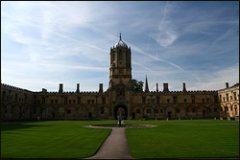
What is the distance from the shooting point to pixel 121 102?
230 feet

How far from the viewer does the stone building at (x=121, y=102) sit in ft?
230

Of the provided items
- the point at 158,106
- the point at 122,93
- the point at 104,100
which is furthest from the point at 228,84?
the point at 104,100

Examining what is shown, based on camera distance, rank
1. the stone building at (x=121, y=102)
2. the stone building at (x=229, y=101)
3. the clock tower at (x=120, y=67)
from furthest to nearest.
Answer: the clock tower at (x=120, y=67) < the stone building at (x=121, y=102) < the stone building at (x=229, y=101)

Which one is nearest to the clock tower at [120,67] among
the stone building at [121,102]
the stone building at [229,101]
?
the stone building at [121,102]

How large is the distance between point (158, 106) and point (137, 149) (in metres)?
57.5

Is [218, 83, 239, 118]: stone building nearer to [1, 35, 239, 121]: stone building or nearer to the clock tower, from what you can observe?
[1, 35, 239, 121]: stone building

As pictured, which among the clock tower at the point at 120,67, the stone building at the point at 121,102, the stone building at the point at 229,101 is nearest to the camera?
the stone building at the point at 229,101

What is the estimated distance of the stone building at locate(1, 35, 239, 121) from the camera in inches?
2758

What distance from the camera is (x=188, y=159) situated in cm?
1177

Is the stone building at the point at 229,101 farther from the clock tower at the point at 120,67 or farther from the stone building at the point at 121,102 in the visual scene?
the clock tower at the point at 120,67

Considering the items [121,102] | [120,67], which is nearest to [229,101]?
[121,102]

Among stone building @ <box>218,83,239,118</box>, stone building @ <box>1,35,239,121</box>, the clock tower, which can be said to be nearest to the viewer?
stone building @ <box>218,83,239,118</box>

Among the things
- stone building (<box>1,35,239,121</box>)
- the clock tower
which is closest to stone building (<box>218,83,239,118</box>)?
stone building (<box>1,35,239,121</box>)

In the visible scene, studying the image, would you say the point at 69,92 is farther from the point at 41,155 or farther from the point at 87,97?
the point at 41,155
